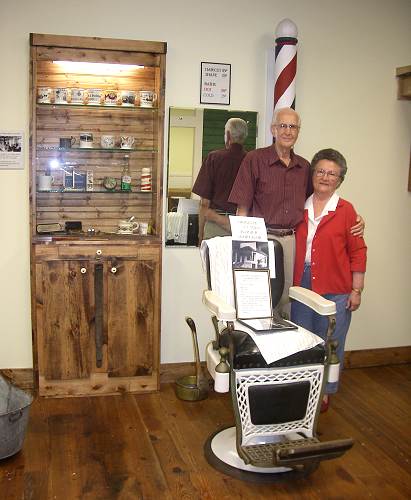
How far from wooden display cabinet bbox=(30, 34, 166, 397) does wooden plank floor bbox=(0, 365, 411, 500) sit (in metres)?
0.25

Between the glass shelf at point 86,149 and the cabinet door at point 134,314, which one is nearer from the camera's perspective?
the cabinet door at point 134,314

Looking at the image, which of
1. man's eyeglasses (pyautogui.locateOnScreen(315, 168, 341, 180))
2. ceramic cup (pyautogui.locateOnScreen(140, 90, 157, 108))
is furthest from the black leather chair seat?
ceramic cup (pyautogui.locateOnScreen(140, 90, 157, 108))

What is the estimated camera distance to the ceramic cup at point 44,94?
3.40 meters

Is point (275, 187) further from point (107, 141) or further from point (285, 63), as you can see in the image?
point (107, 141)

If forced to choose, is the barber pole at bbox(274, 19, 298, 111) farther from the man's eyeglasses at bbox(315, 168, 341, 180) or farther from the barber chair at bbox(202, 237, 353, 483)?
the barber chair at bbox(202, 237, 353, 483)

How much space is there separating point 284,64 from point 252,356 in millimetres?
1951

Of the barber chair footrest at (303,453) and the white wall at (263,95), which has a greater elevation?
the white wall at (263,95)

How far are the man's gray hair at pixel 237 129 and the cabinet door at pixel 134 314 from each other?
2.99ft

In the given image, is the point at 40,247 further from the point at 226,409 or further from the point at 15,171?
the point at 226,409

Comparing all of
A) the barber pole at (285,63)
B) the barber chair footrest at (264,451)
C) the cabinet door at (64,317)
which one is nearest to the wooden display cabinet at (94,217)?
the cabinet door at (64,317)

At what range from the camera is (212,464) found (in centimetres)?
273

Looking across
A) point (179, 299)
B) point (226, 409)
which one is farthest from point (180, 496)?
point (179, 299)

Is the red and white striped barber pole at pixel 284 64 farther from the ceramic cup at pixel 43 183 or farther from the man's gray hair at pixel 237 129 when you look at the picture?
the ceramic cup at pixel 43 183

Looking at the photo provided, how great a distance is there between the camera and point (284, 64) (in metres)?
3.54
